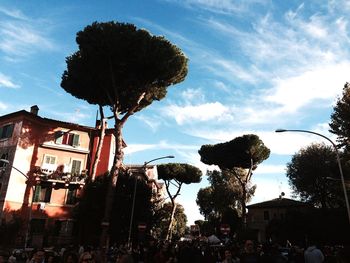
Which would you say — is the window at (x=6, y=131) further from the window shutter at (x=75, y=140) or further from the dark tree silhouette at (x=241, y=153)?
the dark tree silhouette at (x=241, y=153)

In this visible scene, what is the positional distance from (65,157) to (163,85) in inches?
432

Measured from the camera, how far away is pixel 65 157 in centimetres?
2911

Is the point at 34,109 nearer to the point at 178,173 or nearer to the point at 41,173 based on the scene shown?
the point at 41,173

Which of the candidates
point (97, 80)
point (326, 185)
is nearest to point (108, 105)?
point (97, 80)

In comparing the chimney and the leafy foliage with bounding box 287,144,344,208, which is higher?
Result: the chimney

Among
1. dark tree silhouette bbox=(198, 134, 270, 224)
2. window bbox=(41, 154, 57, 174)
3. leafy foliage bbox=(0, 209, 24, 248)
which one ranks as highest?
dark tree silhouette bbox=(198, 134, 270, 224)

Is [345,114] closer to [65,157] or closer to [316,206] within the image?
[316,206]

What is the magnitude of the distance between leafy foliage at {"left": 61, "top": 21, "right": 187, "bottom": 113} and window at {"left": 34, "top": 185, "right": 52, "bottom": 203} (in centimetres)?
874

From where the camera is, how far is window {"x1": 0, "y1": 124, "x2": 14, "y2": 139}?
27766 millimetres

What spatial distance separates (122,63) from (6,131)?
12644 mm

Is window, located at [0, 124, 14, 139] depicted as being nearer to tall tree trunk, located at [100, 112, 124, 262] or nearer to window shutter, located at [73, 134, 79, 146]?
window shutter, located at [73, 134, 79, 146]

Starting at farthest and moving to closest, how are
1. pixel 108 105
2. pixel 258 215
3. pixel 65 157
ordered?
→ pixel 258 215
pixel 65 157
pixel 108 105

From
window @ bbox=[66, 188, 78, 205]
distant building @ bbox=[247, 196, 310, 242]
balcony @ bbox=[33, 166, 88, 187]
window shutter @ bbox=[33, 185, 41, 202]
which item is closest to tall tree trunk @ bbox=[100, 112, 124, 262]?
balcony @ bbox=[33, 166, 88, 187]

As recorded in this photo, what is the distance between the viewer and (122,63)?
23.1 metres
